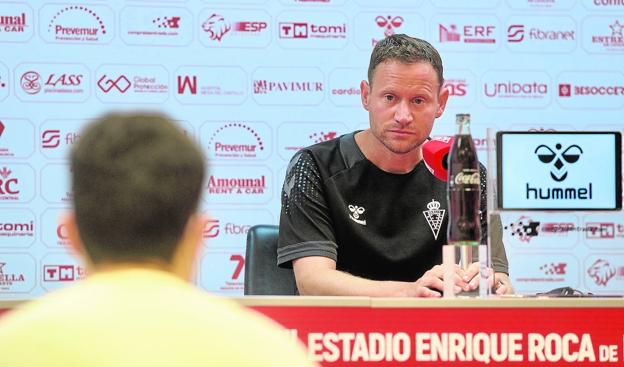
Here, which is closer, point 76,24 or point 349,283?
point 349,283

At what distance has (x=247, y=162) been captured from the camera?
469 cm

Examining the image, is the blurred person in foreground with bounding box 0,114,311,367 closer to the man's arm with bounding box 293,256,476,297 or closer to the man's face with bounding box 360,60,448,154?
the man's arm with bounding box 293,256,476,297

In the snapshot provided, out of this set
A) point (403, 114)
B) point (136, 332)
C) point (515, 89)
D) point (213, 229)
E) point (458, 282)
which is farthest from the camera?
point (515, 89)

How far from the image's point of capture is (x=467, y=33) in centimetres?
481

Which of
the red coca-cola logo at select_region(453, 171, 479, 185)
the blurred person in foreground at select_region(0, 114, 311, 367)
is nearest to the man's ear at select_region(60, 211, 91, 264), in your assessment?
the blurred person in foreground at select_region(0, 114, 311, 367)

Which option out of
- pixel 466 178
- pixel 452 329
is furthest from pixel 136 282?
pixel 466 178

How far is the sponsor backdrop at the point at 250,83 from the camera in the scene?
4.56 meters

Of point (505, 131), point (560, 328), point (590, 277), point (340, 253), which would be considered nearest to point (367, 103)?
point (340, 253)

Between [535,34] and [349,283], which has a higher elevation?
[535,34]

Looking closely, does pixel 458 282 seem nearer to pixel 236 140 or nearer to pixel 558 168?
pixel 558 168

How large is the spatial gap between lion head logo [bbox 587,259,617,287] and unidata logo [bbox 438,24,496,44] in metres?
1.20

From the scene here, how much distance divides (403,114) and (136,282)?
1912 millimetres

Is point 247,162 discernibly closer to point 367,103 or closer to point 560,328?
point 367,103

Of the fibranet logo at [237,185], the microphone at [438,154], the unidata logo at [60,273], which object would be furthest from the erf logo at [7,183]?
the microphone at [438,154]
